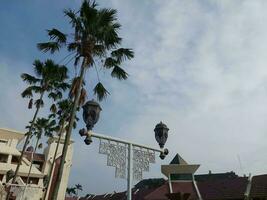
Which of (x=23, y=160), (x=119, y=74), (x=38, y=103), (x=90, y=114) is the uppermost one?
(x=23, y=160)

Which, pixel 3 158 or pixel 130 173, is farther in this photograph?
pixel 3 158

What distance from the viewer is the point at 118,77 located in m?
13.9

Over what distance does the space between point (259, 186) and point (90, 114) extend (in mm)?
27913

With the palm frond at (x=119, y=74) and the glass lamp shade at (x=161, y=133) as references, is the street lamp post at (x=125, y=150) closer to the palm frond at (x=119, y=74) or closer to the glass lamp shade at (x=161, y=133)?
the glass lamp shade at (x=161, y=133)

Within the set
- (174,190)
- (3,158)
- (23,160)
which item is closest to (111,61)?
(174,190)

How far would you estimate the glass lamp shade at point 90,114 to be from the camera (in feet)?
23.6

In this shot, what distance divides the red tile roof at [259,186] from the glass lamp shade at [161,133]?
24376mm

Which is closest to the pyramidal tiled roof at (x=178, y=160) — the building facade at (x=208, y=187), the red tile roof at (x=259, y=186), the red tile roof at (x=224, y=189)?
the building facade at (x=208, y=187)

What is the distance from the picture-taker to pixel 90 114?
7219 mm

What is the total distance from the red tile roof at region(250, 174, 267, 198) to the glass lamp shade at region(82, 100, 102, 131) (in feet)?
87.2

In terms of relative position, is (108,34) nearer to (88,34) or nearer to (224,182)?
(88,34)

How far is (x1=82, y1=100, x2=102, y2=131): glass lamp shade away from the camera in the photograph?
7207 millimetres

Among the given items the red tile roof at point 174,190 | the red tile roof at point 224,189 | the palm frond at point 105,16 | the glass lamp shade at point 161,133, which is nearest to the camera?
the glass lamp shade at point 161,133

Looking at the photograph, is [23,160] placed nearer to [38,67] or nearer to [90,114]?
[38,67]
